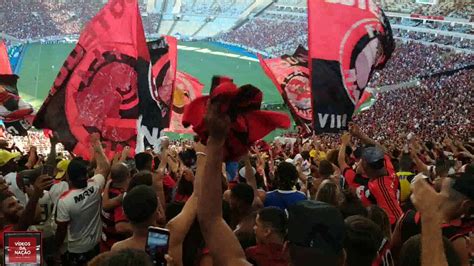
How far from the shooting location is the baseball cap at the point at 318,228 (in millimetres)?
2041

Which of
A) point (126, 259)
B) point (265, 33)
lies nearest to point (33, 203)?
point (126, 259)

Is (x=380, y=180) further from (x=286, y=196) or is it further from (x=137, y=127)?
(x=137, y=127)

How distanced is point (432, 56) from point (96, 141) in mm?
35836

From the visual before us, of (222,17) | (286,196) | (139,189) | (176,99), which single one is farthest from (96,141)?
(222,17)

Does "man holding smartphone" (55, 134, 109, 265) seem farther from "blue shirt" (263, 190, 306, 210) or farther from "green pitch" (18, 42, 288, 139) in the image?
"green pitch" (18, 42, 288, 139)

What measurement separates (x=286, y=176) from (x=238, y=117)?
2.07 meters

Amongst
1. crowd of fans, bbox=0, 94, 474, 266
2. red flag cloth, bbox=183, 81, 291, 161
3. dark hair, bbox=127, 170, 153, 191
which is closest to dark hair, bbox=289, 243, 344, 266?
crowd of fans, bbox=0, 94, 474, 266

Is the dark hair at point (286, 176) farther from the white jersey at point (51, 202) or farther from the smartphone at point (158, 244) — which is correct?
the smartphone at point (158, 244)

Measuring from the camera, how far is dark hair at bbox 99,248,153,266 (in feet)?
6.42

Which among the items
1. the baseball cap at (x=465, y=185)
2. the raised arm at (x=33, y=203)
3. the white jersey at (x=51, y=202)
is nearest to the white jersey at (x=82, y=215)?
the raised arm at (x=33, y=203)

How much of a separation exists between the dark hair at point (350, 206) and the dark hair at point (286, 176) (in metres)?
0.54

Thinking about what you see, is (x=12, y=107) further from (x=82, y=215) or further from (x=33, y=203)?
(x=33, y=203)

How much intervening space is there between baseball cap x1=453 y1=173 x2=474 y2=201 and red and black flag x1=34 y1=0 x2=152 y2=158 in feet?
17.5

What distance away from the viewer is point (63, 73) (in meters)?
7.55
